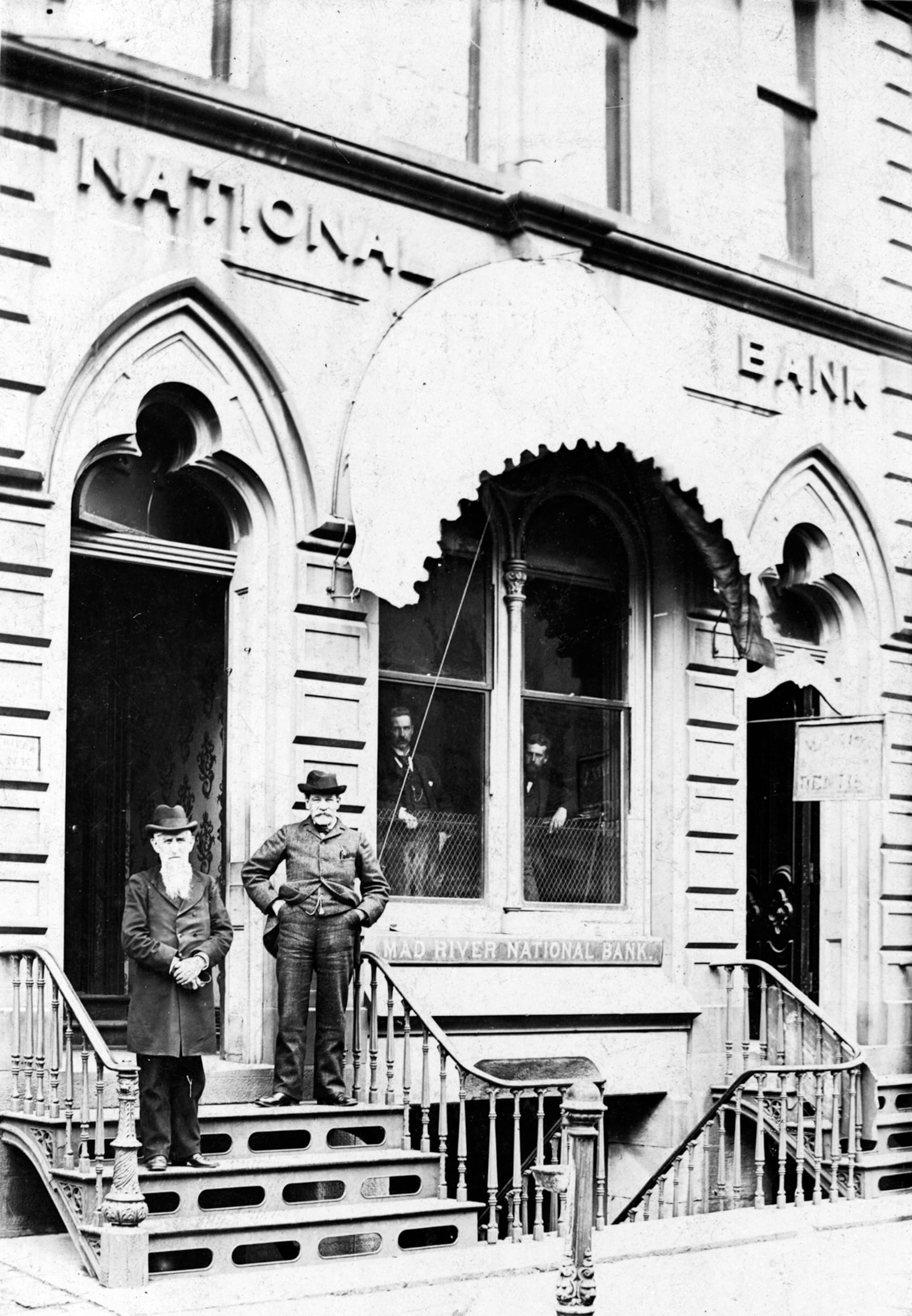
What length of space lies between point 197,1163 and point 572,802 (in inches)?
208

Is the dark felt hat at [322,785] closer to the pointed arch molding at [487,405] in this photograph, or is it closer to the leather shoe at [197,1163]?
the pointed arch molding at [487,405]

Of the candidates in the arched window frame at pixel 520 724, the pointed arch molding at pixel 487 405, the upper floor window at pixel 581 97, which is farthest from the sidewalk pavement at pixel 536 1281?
the upper floor window at pixel 581 97

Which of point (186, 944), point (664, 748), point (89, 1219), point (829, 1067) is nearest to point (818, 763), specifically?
point (664, 748)

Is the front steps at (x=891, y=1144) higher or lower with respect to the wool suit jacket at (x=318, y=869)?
lower

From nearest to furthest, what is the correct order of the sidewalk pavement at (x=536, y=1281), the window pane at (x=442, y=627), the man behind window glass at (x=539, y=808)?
the sidewalk pavement at (x=536, y=1281) < the window pane at (x=442, y=627) < the man behind window glass at (x=539, y=808)

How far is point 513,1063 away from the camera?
12844 millimetres

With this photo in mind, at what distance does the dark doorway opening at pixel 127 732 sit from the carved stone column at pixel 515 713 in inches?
95.1

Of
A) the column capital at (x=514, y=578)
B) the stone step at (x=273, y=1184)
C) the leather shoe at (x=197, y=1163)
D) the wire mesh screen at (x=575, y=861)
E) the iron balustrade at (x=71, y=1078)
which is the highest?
the column capital at (x=514, y=578)

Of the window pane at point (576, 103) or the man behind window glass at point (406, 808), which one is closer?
the man behind window glass at point (406, 808)

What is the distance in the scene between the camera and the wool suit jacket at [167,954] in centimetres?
952

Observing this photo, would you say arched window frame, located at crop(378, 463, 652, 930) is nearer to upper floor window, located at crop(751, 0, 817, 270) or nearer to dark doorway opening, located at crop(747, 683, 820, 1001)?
dark doorway opening, located at crop(747, 683, 820, 1001)

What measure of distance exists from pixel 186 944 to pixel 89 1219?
152 centimetres

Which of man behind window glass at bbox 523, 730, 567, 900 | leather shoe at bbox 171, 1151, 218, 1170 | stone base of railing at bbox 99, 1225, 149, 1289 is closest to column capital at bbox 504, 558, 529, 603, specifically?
man behind window glass at bbox 523, 730, 567, 900

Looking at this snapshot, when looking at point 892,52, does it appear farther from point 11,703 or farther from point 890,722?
point 11,703
